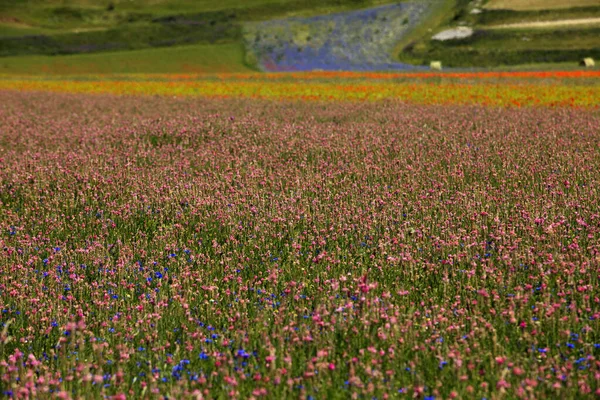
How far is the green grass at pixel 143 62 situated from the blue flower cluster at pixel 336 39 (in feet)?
7.33

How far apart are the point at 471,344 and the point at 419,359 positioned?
32 cm

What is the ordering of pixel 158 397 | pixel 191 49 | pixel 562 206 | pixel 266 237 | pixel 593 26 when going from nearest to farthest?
pixel 158 397
pixel 266 237
pixel 562 206
pixel 593 26
pixel 191 49

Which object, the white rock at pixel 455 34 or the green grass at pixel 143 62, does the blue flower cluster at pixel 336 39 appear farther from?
the white rock at pixel 455 34

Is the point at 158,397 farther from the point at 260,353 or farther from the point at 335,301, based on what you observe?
the point at 335,301

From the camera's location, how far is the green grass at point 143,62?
4832 cm

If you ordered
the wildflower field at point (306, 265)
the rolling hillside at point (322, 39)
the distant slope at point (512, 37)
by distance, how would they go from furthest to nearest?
the rolling hillside at point (322, 39), the distant slope at point (512, 37), the wildflower field at point (306, 265)

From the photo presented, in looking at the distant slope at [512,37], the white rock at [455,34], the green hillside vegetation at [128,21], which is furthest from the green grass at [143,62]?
the white rock at [455,34]

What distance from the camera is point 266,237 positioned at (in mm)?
5797

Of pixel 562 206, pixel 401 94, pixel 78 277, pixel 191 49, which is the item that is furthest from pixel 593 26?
pixel 78 277

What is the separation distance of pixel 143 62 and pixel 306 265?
159 feet

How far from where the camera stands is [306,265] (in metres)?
5.22

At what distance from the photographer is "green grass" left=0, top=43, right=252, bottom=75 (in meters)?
48.3

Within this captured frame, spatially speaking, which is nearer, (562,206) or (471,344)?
(471,344)

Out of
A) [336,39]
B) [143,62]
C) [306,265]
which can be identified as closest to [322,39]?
[336,39]
